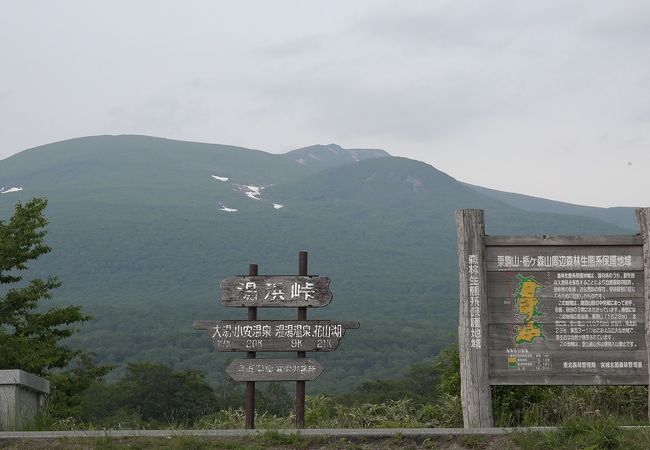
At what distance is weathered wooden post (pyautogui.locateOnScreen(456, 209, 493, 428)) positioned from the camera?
12516 millimetres

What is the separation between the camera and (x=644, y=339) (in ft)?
41.7

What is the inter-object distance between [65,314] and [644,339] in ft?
71.0

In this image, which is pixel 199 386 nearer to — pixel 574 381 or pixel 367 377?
pixel 574 381

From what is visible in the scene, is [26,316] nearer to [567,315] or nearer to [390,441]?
[567,315]

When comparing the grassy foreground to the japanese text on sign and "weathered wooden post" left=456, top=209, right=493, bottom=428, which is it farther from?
the japanese text on sign

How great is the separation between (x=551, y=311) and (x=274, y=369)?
12.6 ft

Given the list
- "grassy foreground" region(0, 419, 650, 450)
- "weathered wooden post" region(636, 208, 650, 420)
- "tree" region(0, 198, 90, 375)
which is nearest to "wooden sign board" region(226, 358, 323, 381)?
"grassy foreground" region(0, 419, 650, 450)

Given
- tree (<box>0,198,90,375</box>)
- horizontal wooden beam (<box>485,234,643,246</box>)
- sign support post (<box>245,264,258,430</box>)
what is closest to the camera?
A: horizontal wooden beam (<box>485,234,643,246</box>)

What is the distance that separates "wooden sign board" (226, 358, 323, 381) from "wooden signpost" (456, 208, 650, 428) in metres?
2.19

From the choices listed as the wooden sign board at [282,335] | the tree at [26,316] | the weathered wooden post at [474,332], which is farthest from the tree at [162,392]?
the weathered wooden post at [474,332]

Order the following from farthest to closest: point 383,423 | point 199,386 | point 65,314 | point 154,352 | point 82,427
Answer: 1. point 154,352
2. point 199,386
3. point 65,314
4. point 383,423
5. point 82,427

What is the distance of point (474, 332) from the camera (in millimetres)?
12680

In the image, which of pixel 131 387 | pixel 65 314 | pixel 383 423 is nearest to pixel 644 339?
pixel 383 423

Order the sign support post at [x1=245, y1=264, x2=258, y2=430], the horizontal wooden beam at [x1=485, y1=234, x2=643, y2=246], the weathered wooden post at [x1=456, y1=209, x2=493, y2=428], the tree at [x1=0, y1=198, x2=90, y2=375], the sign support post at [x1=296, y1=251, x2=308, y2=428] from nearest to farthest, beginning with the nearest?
the weathered wooden post at [x1=456, y1=209, x2=493, y2=428] < the horizontal wooden beam at [x1=485, y1=234, x2=643, y2=246] < the sign support post at [x1=245, y1=264, x2=258, y2=430] < the sign support post at [x1=296, y1=251, x2=308, y2=428] < the tree at [x1=0, y1=198, x2=90, y2=375]
